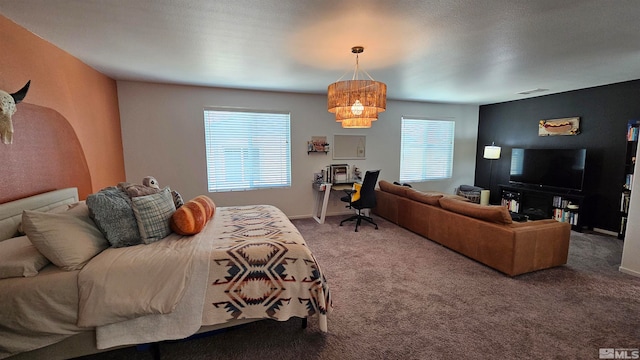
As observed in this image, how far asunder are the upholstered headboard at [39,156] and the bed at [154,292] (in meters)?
0.22

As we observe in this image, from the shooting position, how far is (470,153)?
647 cm

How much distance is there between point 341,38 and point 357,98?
0.55 meters

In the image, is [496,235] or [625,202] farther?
[625,202]

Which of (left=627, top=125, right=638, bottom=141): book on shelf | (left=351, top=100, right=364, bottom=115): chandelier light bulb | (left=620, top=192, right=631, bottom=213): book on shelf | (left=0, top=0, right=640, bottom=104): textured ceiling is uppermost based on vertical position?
(left=0, top=0, right=640, bottom=104): textured ceiling

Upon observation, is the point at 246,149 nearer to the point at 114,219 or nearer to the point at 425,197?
the point at 114,219

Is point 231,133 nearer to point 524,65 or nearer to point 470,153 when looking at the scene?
point 524,65

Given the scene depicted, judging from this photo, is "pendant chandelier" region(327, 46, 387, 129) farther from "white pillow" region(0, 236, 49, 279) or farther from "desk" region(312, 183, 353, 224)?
"white pillow" region(0, 236, 49, 279)

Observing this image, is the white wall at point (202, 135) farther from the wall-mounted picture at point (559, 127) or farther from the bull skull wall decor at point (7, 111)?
the bull skull wall decor at point (7, 111)

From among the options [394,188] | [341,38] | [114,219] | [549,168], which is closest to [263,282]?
Result: [114,219]

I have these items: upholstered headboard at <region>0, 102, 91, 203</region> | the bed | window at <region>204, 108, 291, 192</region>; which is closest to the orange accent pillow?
the bed

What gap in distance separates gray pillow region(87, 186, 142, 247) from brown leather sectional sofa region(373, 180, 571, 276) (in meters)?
3.37

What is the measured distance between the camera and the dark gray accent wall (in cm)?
411

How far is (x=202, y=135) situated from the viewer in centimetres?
443

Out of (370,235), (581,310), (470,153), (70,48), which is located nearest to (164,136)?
(70,48)
